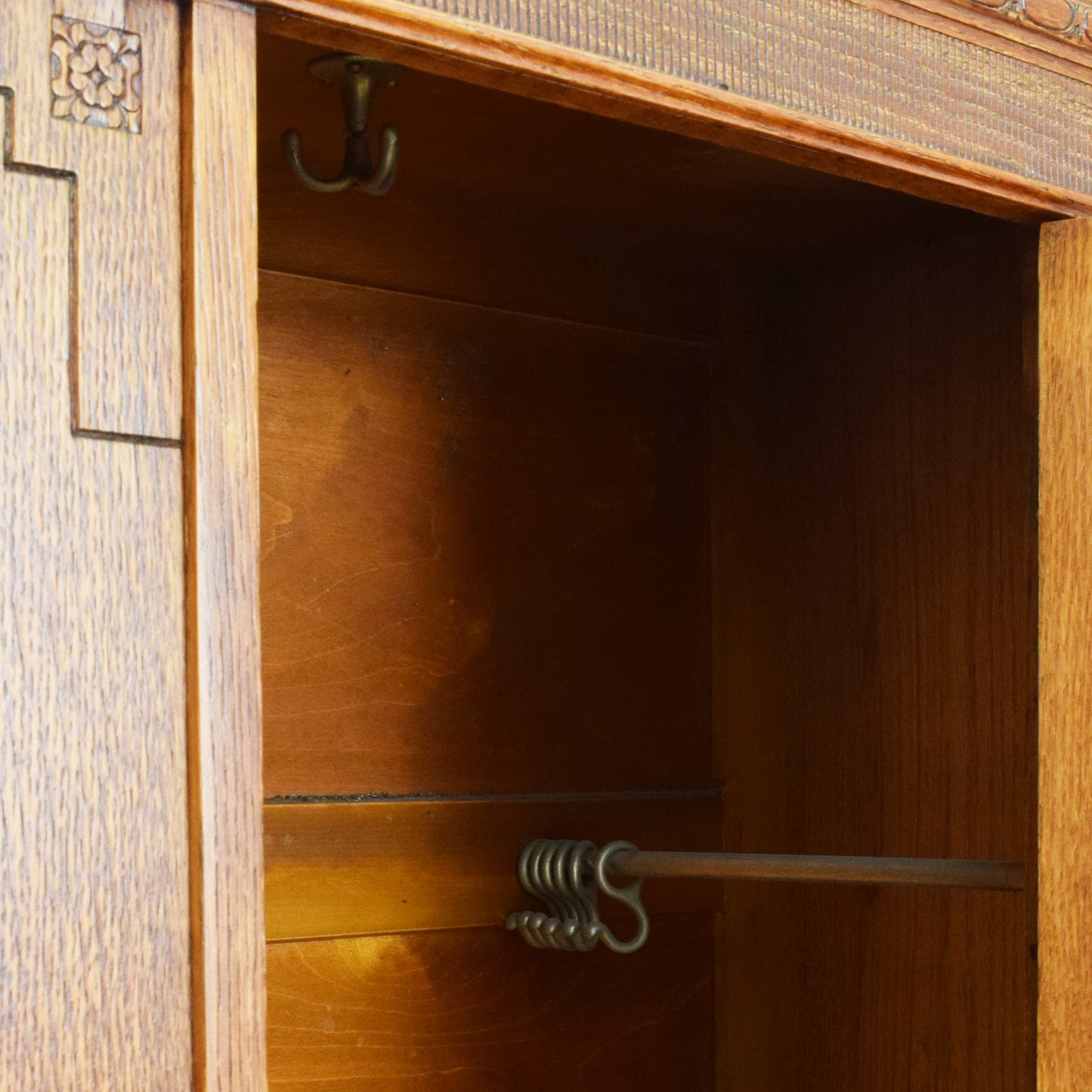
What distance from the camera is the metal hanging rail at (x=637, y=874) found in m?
1.10

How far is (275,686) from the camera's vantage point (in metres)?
1.25

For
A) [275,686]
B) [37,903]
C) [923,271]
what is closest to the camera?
[37,903]

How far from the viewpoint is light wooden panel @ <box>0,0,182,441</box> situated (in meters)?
0.64

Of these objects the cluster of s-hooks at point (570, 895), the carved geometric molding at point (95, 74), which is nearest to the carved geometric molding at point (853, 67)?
the carved geometric molding at point (95, 74)

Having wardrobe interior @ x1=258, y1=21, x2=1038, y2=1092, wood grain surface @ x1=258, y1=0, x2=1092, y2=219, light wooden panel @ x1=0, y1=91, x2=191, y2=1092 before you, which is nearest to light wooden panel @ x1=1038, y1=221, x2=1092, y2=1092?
wood grain surface @ x1=258, y1=0, x2=1092, y2=219

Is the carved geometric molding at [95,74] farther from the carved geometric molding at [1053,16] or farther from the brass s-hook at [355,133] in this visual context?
the carved geometric molding at [1053,16]

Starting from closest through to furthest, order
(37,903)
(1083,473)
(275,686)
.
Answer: (37,903) < (1083,473) < (275,686)

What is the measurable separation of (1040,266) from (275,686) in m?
0.68

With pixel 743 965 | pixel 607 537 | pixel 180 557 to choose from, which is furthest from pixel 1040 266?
pixel 743 965

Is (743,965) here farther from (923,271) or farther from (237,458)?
(237,458)

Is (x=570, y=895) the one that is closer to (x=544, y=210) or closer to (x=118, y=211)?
(x=544, y=210)

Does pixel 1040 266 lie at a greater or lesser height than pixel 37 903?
greater

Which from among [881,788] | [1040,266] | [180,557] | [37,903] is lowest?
[881,788]

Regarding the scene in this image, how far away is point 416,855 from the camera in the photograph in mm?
1297
